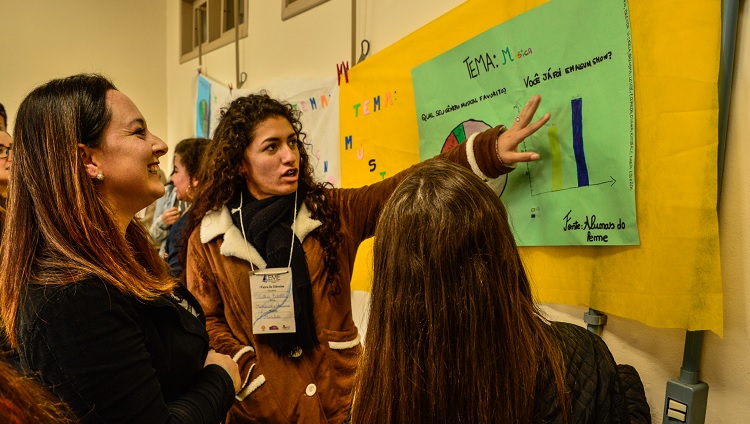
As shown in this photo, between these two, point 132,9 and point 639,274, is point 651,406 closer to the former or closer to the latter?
point 639,274

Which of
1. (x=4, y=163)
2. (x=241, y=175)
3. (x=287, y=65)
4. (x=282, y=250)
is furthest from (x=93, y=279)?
(x=287, y=65)

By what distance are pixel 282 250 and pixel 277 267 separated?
0.05 metres

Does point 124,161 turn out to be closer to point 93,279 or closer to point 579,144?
Answer: point 93,279

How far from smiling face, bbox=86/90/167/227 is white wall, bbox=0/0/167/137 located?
3098mm

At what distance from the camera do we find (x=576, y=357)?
0.63 metres

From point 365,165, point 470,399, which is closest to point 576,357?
point 470,399

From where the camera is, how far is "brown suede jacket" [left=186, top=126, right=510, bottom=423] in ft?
3.89

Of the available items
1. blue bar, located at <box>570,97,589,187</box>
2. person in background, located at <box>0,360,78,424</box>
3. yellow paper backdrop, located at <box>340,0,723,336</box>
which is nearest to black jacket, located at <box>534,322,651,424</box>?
yellow paper backdrop, located at <box>340,0,723,336</box>

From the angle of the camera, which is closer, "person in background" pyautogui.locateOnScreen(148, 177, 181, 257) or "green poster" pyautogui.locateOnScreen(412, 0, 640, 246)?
"green poster" pyautogui.locateOnScreen(412, 0, 640, 246)

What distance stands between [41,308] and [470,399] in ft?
2.06

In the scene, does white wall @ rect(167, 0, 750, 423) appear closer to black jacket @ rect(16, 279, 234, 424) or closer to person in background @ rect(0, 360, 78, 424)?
black jacket @ rect(16, 279, 234, 424)

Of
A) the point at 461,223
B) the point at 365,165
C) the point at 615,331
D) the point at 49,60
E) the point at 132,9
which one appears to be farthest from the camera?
the point at 132,9

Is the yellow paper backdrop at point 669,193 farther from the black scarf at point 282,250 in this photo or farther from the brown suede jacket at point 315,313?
the black scarf at point 282,250

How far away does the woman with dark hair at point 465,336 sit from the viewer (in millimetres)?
595
